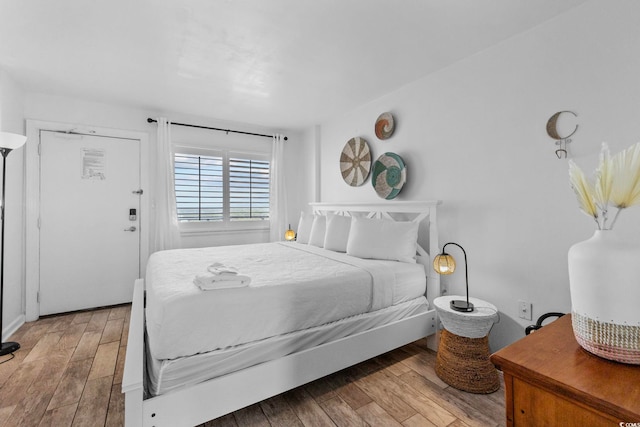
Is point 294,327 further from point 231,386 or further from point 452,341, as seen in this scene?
point 452,341

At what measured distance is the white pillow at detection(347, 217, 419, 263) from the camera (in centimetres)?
255

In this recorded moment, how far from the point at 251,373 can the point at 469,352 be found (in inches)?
54.5

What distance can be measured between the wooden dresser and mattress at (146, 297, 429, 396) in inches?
45.5

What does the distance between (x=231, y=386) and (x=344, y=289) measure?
86 centimetres

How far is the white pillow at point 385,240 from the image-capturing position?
255 centimetres

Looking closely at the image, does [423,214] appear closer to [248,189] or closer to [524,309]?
[524,309]

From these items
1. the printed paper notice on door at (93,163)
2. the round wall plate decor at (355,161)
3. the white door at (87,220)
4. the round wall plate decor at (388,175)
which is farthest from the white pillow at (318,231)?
the printed paper notice on door at (93,163)

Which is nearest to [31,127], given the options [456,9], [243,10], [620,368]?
[243,10]

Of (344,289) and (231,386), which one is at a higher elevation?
(344,289)

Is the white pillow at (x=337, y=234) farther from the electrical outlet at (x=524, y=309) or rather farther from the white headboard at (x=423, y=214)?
the electrical outlet at (x=524, y=309)

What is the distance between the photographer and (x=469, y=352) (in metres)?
1.92

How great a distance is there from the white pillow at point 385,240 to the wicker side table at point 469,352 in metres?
0.64

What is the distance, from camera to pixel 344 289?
6.49 ft

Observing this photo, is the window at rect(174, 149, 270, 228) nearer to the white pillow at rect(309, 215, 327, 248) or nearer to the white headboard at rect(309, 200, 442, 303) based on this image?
the white pillow at rect(309, 215, 327, 248)
